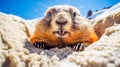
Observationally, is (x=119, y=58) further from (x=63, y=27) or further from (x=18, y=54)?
(x=63, y=27)

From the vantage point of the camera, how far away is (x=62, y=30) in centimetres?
413

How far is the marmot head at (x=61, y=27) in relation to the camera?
4.15m

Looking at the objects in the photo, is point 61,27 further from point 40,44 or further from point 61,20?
point 40,44

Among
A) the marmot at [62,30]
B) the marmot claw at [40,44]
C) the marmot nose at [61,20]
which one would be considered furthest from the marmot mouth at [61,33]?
the marmot claw at [40,44]

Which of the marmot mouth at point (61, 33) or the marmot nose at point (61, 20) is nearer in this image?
the marmot nose at point (61, 20)

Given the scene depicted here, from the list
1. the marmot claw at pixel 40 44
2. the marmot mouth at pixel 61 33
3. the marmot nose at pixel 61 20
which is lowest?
the marmot claw at pixel 40 44

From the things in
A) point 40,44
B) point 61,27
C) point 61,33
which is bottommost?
point 40,44

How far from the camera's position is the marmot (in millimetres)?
4168

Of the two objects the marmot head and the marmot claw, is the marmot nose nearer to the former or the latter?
the marmot head

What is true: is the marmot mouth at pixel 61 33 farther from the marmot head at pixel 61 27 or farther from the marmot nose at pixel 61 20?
→ the marmot nose at pixel 61 20

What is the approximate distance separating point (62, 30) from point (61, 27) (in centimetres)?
6

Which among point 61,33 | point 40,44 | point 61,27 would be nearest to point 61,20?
point 61,27

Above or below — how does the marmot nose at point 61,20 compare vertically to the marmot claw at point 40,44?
above

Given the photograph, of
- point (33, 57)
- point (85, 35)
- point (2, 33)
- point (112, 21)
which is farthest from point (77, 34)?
point (33, 57)
